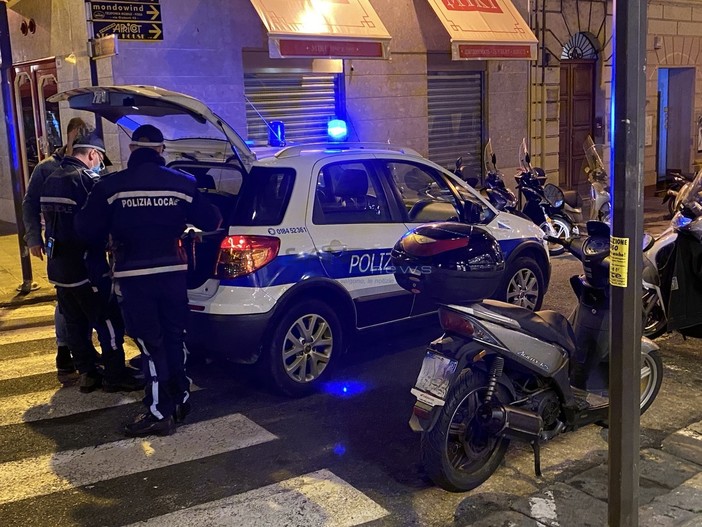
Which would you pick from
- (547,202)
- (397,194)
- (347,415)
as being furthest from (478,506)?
(547,202)

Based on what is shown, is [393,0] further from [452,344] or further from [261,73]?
[452,344]

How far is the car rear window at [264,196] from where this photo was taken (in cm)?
556

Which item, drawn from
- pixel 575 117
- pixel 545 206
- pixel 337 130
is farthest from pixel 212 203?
pixel 575 117

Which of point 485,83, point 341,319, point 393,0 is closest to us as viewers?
point 341,319

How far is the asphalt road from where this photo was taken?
411 cm

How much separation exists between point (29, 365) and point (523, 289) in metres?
4.47

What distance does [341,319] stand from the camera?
19.7 feet

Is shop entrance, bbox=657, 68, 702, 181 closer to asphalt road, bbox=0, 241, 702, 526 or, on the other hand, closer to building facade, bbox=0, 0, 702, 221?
building facade, bbox=0, 0, 702, 221

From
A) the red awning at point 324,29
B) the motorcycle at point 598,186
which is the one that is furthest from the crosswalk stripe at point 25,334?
the motorcycle at point 598,186

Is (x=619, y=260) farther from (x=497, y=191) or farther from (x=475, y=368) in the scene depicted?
(x=497, y=191)

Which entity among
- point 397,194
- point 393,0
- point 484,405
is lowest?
point 484,405

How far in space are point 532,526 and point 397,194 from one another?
3.19 metres

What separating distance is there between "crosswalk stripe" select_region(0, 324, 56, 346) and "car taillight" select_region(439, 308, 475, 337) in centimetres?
488

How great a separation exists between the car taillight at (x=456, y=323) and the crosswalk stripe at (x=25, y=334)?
488 cm
